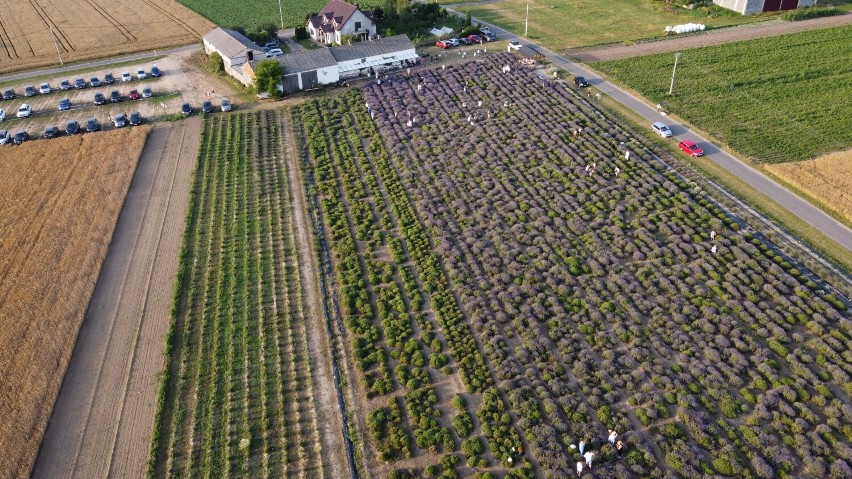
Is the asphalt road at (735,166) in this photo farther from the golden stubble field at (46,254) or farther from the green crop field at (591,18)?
the golden stubble field at (46,254)

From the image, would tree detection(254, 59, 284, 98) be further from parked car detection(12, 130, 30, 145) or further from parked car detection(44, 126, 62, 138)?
parked car detection(12, 130, 30, 145)

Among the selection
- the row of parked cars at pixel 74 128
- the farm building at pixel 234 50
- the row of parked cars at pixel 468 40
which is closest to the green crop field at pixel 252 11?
the farm building at pixel 234 50

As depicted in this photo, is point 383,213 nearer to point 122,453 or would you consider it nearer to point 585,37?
point 122,453

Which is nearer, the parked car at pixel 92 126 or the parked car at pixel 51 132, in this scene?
the parked car at pixel 51 132

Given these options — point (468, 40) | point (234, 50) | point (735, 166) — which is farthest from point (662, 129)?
point (234, 50)

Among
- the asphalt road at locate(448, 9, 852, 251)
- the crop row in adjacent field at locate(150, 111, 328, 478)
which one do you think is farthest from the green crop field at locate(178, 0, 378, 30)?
the crop row in adjacent field at locate(150, 111, 328, 478)

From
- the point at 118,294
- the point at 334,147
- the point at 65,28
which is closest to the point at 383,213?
the point at 334,147
